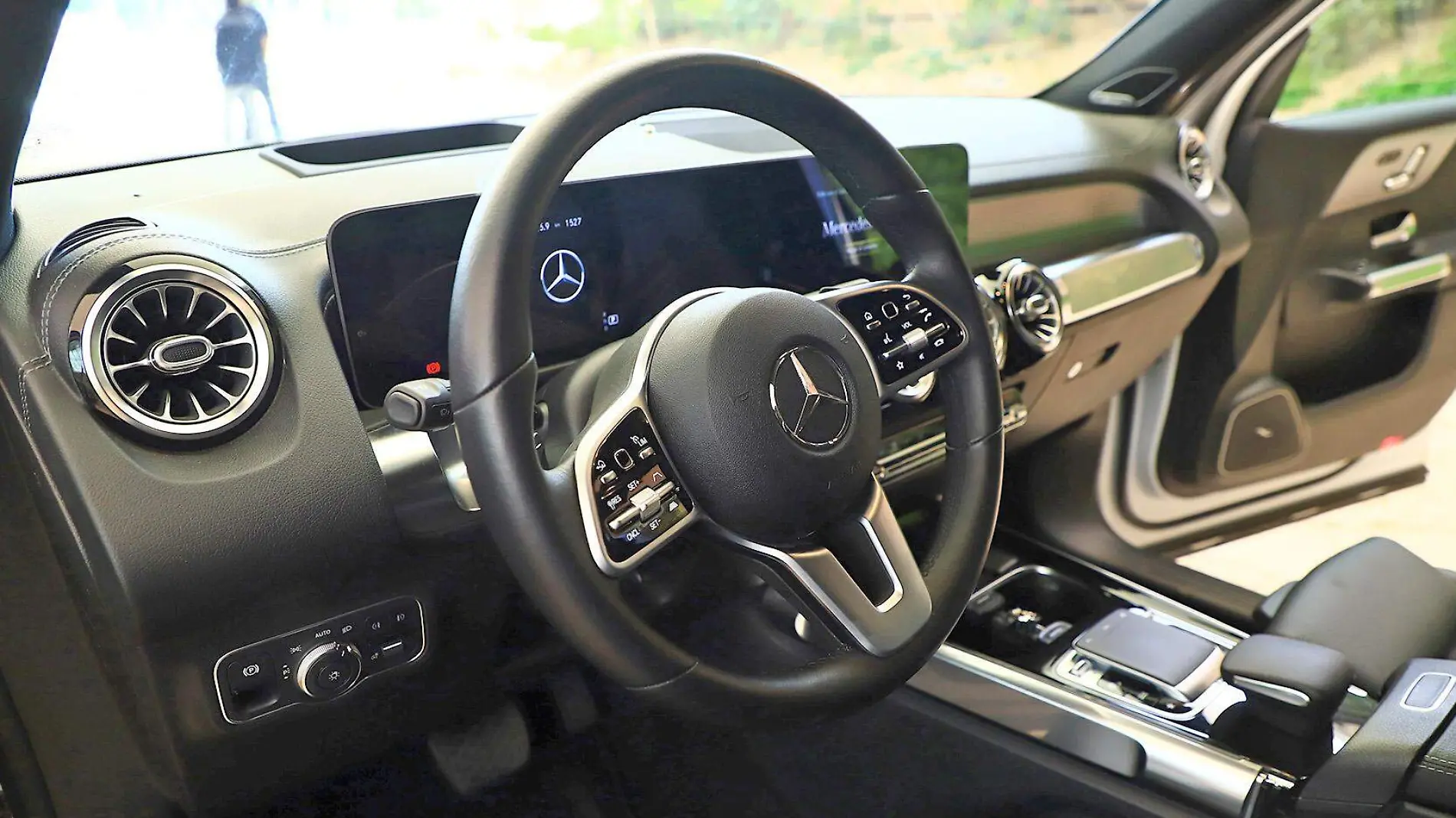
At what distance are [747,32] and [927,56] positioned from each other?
500mm

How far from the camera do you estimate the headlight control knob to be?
1.04m

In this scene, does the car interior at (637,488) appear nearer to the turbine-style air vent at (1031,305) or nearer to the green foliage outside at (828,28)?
the turbine-style air vent at (1031,305)

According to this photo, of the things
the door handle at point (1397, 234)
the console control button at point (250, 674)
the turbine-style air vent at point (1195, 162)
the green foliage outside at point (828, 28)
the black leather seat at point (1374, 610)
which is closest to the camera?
the console control button at point (250, 674)

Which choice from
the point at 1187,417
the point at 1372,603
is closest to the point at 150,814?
the point at 1372,603

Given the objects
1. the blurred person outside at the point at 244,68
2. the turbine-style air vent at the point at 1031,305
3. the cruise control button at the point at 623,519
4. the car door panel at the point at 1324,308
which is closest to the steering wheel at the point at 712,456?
the cruise control button at the point at 623,519

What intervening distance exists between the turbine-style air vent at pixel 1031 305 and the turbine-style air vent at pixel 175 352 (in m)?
1.00

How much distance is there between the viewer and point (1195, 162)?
6.35 feet

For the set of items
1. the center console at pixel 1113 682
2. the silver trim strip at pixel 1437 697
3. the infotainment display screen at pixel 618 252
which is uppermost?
the infotainment display screen at pixel 618 252

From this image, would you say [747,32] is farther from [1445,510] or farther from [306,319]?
[1445,510]

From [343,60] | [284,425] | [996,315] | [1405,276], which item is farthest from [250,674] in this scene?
[1405,276]

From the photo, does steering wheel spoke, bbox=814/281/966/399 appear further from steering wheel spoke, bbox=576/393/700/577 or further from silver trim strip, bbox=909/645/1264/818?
silver trim strip, bbox=909/645/1264/818

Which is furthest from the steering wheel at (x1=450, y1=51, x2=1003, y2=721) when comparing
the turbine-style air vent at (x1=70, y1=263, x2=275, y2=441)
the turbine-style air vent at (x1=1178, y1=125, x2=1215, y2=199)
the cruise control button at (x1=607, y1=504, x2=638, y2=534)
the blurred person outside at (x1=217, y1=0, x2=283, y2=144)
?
the turbine-style air vent at (x1=1178, y1=125, x2=1215, y2=199)

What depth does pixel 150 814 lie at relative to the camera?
4.09 feet

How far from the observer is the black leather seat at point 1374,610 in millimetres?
1397
